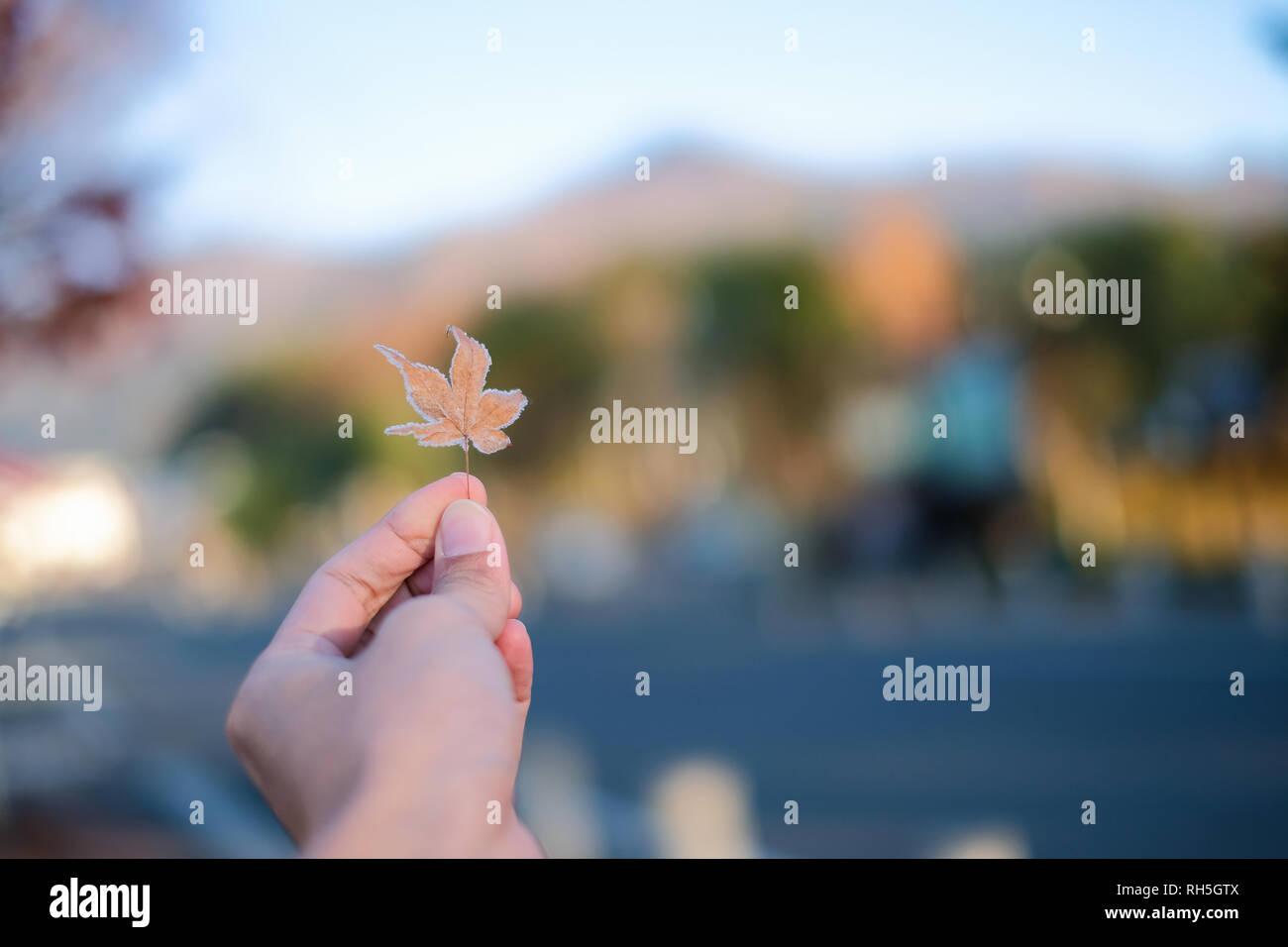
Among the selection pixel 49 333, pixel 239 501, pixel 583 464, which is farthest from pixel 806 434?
pixel 49 333

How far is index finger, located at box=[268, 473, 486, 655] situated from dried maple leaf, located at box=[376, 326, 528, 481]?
4cm

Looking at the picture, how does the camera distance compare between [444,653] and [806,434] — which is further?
[806,434]

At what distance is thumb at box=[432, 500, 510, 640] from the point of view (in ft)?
2.56

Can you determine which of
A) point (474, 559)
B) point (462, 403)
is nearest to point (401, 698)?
point (474, 559)

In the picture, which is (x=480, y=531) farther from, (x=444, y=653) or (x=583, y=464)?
(x=583, y=464)

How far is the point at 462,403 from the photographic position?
Result: 0.81 metres

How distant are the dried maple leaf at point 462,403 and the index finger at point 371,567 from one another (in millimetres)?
39

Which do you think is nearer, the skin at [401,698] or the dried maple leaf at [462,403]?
the skin at [401,698]

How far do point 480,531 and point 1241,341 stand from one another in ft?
13.3

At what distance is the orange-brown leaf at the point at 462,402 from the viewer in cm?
79

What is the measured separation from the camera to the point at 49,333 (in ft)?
7.65

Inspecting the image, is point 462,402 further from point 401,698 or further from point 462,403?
point 401,698

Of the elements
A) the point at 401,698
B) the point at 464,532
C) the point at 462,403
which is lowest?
the point at 401,698

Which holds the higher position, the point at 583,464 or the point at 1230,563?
the point at 583,464
